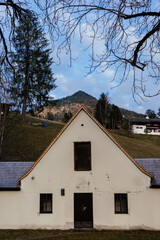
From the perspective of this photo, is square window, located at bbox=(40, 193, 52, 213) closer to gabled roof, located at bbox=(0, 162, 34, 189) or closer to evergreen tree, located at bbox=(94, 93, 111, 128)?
gabled roof, located at bbox=(0, 162, 34, 189)

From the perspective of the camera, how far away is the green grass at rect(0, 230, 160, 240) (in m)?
11.0

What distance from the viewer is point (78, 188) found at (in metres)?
13.0

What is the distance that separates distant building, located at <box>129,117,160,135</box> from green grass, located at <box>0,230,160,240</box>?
5940 cm

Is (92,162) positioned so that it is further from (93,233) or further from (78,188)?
(93,233)

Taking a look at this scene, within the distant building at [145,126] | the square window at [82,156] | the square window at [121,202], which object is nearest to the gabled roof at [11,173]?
the square window at [82,156]

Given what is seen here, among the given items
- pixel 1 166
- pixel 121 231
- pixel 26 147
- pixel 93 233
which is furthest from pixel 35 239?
pixel 26 147

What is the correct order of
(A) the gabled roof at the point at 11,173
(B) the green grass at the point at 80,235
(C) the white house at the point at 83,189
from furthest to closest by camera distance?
(A) the gabled roof at the point at 11,173
(C) the white house at the point at 83,189
(B) the green grass at the point at 80,235

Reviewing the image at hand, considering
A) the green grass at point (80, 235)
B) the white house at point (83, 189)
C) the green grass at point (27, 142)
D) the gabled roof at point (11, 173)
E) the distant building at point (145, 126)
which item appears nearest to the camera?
the green grass at point (80, 235)

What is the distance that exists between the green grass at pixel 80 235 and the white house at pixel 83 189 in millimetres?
490

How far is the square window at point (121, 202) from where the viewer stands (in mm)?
12602

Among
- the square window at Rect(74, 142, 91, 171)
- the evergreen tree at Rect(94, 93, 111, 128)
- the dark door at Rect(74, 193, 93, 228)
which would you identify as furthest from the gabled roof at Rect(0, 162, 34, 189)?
the evergreen tree at Rect(94, 93, 111, 128)

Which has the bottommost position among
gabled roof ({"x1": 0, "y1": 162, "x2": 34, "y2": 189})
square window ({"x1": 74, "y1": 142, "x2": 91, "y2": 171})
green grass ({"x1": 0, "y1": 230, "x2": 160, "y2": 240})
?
green grass ({"x1": 0, "y1": 230, "x2": 160, "y2": 240})

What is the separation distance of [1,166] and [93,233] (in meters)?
8.01

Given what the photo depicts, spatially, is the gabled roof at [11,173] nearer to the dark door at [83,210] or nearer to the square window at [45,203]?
the square window at [45,203]
